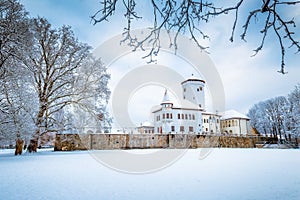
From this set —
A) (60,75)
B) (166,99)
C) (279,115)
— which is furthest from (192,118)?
(60,75)

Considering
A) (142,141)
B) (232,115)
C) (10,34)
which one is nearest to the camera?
(10,34)

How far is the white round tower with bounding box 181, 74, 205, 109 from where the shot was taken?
38.6m

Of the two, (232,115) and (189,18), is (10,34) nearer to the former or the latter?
(189,18)

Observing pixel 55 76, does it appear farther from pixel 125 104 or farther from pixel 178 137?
pixel 178 137

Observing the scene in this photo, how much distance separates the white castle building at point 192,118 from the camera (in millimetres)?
32781

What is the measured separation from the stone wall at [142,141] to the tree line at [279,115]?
5.38 metres

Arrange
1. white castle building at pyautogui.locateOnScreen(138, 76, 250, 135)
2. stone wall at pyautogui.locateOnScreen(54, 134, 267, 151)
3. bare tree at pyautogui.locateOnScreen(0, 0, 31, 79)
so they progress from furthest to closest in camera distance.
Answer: white castle building at pyautogui.locateOnScreen(138, 76, 250, 135), stone wall at pyautogui.locateOnScreen(54, 134, 267, 151), bare tree at pyautogui.locateOnScreen(0, 0, 31, 79)

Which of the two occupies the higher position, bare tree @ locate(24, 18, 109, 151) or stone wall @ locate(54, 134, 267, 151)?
bare tree @ locate(24, 18, 109, 151)

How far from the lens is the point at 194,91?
128 feet

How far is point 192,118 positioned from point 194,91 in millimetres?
6708

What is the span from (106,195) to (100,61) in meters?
14.6

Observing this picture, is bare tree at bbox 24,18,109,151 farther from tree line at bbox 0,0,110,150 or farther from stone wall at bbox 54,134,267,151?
stone wall at bbox 54,134,267,151

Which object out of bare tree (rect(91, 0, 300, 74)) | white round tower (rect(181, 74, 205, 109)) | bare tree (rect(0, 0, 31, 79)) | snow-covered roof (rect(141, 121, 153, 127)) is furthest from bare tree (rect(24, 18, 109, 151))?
snow-covered roof (rect(141, 121, 153, 127))

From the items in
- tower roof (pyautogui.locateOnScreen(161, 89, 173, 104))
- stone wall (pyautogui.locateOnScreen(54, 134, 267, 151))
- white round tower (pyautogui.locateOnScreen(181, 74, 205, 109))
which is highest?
white round tower (pyautogui.locateOnScreen(181, 74, 205, 109))
